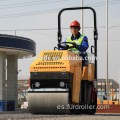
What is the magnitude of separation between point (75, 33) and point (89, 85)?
1869mm

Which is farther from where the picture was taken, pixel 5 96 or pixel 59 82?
pixel 5 96

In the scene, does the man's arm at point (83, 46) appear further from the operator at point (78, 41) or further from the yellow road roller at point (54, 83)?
the yellow road roller at point (54, 83)

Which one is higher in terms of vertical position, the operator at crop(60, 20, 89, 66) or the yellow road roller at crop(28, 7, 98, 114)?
the operator at crop(60, 20, 89, 66)

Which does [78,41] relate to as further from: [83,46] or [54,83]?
[54,83]

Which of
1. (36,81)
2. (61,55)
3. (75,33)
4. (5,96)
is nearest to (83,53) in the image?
(75,33)

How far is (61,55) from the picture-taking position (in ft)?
38.8

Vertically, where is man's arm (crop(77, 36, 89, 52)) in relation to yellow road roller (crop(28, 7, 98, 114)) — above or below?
above

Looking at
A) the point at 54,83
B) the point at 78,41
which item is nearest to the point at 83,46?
the point at 78,41

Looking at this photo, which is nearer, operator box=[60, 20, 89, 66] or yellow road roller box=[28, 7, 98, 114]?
yellow road roller box=[28, 7, 98, 114]

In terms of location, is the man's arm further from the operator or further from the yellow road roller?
the yellow road roller

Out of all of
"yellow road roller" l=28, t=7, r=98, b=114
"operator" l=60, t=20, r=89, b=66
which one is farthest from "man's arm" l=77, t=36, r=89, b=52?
"yellow road roller" l=28, t=7, r=98, b=114

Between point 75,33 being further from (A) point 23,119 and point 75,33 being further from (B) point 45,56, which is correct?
(A) point 23,119

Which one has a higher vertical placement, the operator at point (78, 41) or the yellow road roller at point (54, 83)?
the operator at point (78, 41)

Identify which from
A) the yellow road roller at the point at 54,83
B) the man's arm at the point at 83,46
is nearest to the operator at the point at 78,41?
the man's arm at the point at 83,46
